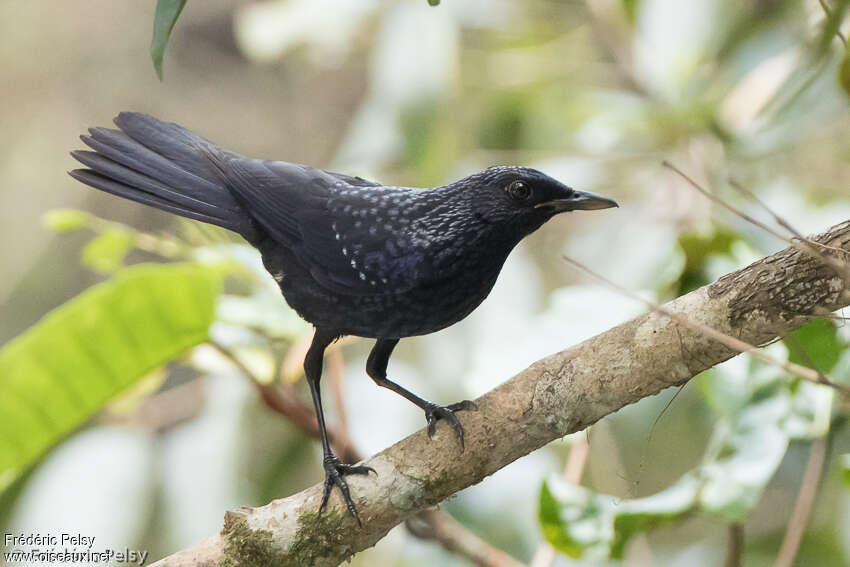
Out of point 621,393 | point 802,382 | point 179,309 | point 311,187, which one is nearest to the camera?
point 621,393

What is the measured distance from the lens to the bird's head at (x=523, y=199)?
8.96 ft

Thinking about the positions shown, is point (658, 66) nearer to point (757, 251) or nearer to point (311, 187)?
point (757, 251)

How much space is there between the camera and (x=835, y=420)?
2742 mm

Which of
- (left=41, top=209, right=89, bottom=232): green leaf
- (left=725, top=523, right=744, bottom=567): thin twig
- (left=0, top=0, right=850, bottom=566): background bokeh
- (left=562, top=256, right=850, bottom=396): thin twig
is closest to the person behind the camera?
(left=562, top=256, right=850, bottom=396): thin twig

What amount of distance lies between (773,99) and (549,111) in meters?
1.89

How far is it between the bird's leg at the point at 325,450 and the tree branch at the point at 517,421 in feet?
0.09

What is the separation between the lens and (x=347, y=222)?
2.92 m

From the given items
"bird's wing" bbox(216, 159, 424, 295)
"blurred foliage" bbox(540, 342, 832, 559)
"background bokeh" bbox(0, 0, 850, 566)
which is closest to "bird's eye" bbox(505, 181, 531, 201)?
"bird's wing" bbox(216, 159, 424, 295)

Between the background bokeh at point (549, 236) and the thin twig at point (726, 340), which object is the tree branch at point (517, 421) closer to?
the thin twig at point (726, 340)

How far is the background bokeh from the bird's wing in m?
0.44

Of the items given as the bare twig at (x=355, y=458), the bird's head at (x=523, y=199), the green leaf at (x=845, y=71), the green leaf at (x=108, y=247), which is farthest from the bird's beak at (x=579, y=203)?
the green leaf at (x=108, y=247)

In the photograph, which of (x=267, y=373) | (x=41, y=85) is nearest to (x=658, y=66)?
(x=267, y=373)

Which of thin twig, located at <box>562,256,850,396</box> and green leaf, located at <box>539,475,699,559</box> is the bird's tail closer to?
green leaf, located at <box>539,475,699,559</box>

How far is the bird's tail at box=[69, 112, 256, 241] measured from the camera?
2.88m
